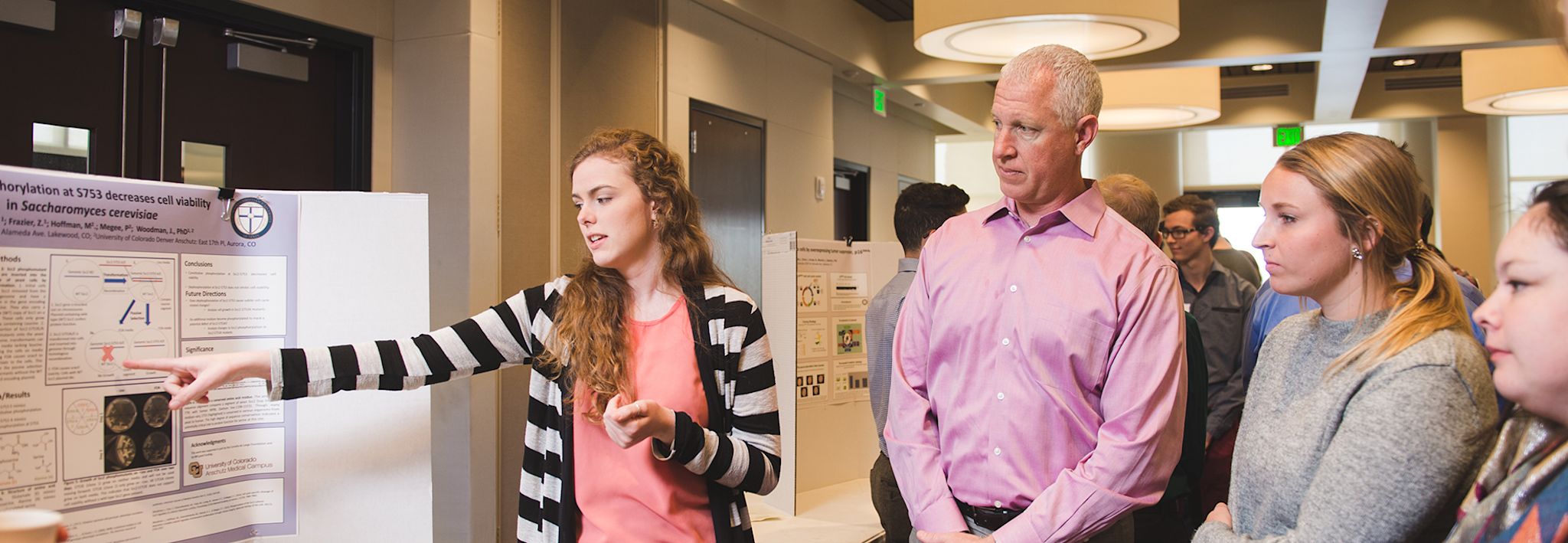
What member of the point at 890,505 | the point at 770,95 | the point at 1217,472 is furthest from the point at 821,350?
the point at 770,95

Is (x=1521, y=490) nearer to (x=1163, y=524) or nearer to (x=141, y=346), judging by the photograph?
(x=1163, y=524)

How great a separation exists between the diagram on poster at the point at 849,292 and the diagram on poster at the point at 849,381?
0.27 meters

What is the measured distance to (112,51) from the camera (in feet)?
11.6

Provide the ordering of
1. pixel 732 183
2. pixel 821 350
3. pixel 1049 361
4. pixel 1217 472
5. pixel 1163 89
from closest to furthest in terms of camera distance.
Result: pixel 1049 361
pixel 1217 472
pixel 821 350
pixel 732 183
pixel 1163 89

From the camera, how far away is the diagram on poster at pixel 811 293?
4.82 meters

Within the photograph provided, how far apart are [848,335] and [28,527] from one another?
419cm

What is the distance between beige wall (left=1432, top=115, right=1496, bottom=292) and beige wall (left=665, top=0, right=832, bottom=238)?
8.16 m

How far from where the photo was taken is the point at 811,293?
16.1 ft

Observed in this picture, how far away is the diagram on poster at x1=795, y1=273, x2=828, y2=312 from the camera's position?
4.82 m

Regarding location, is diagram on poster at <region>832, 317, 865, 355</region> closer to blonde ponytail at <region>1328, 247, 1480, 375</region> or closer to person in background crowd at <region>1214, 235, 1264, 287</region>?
person in background crowd at <region>1214, 235, 1264, 287</region>

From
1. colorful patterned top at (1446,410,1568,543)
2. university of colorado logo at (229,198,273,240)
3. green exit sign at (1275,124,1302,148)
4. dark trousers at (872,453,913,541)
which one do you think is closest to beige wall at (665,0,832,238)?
dark trousers at (872,453,913,541)

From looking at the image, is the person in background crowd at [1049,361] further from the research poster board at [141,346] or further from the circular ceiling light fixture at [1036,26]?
the circular ceiling light fixture at [1036,26]

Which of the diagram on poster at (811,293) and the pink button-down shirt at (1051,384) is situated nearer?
the pink button-down shirt at (1051,384)

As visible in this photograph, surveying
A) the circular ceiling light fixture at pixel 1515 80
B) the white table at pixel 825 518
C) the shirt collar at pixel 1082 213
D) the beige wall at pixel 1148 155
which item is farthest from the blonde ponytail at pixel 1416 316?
the beige wall at pixel 1148 155
